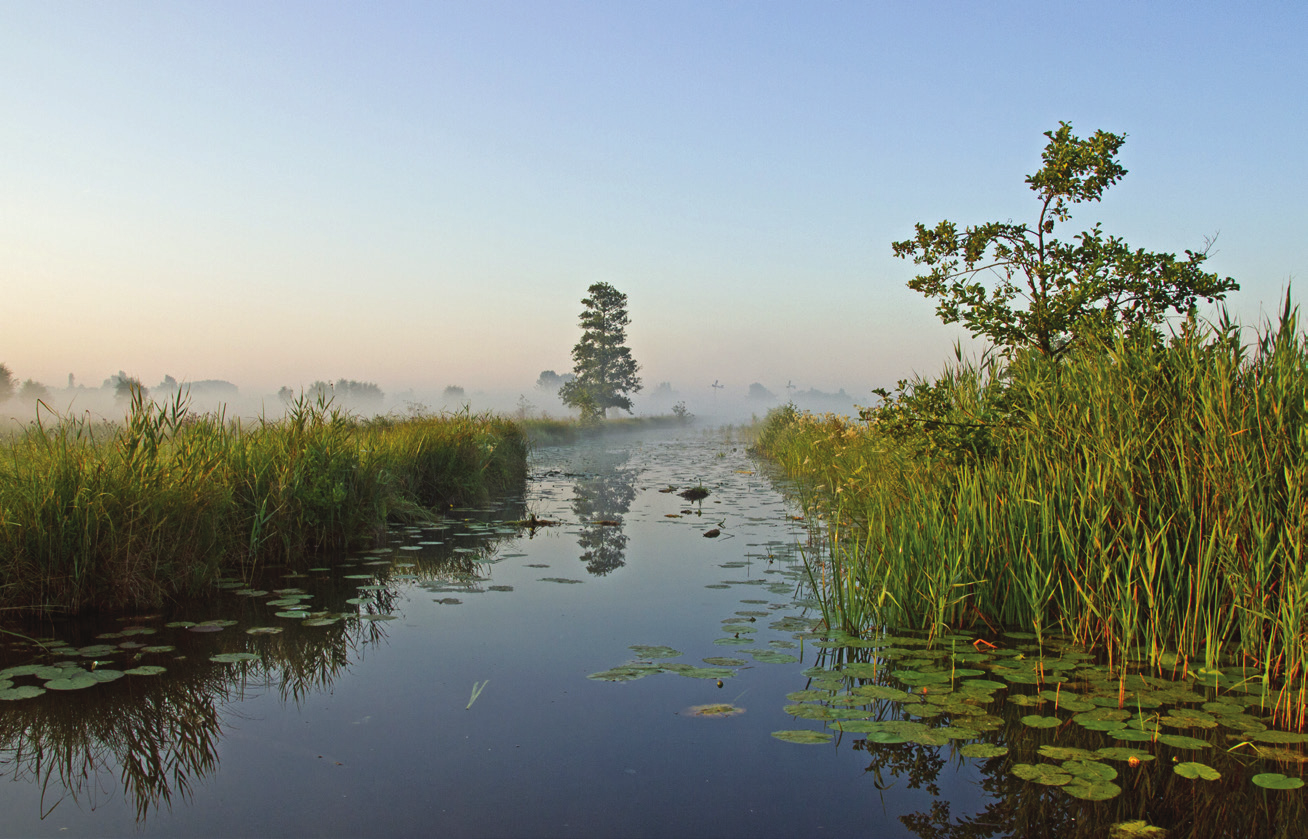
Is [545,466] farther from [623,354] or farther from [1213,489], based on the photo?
[623,354]

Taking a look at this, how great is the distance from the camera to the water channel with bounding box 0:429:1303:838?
2.99 m

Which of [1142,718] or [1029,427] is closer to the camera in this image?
[1142,718]

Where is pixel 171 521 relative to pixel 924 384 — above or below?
below

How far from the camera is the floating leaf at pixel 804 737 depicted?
11.7ft

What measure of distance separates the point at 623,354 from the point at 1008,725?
148ft

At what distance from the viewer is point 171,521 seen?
19.2 feet

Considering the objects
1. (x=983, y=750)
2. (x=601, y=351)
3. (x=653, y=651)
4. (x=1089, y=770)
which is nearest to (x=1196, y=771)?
(x=1089, y=770)

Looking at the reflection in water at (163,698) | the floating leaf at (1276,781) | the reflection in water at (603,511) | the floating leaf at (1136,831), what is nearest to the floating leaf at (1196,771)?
the floating leaf at (1276,781)

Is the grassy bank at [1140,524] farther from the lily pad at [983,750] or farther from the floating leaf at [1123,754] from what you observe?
the lily pad at [983,750]

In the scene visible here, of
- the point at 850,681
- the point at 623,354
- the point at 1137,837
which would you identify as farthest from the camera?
the point at 623,354

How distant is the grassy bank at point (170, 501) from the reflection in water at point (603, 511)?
244 centimetres

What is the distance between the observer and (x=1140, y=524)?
4.74 m

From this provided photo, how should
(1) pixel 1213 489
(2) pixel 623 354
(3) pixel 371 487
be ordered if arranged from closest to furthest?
(1) pixel 1213 489 → (3) pixel 371 487 → (2) pixel 623 354

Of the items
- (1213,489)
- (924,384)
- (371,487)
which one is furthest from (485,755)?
(371,487)
